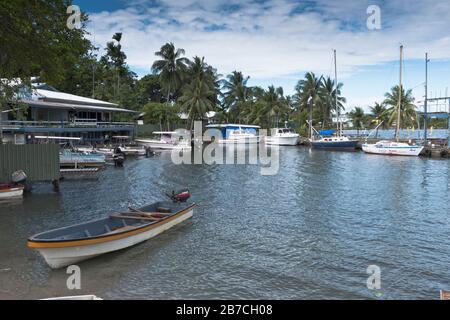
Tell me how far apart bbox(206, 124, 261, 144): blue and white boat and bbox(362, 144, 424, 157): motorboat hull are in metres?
26.6

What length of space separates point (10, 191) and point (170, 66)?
65.0 meters

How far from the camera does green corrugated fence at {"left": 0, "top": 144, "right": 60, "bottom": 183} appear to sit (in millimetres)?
23891

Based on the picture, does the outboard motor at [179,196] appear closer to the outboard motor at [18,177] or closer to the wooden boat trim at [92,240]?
the wooden boat trim at [92,240]

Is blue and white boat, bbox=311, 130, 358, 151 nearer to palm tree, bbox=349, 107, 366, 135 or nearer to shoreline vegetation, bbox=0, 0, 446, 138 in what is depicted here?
shoreline vegetation, bbox=0, 0, 446, 138

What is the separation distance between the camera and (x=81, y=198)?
81.0 ft

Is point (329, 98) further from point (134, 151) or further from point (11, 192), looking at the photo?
point (11, 192)

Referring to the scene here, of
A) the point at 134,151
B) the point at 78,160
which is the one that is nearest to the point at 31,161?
the point at 78,160

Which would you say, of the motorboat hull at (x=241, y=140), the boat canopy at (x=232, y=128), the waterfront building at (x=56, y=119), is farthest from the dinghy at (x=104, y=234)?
the boat canopy at (x=232, y=128)

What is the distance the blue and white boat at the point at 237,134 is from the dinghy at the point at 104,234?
62573mm

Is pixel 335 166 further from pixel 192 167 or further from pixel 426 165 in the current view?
pixel 192 167

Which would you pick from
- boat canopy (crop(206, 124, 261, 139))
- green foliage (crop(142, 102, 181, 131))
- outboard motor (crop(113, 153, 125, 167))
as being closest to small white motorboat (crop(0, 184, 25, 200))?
outboard motor (crop(113, 153, 125, 167))
